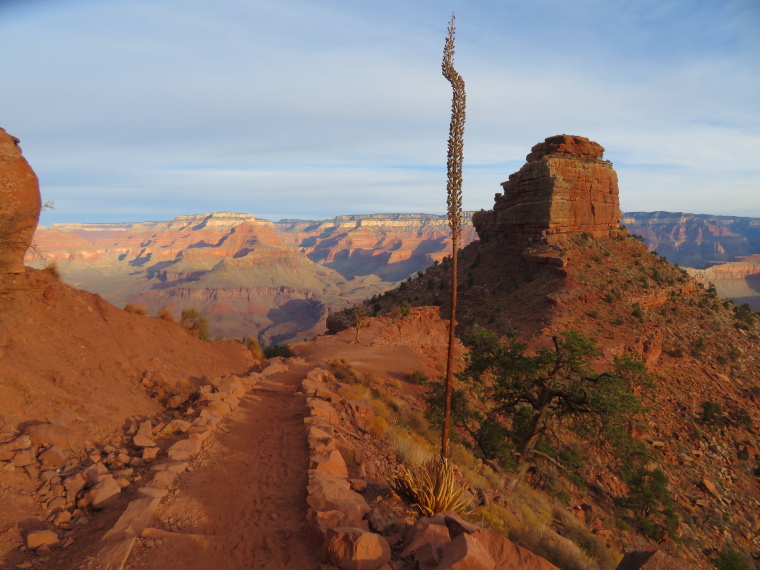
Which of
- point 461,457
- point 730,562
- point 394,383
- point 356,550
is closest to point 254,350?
point 394,383

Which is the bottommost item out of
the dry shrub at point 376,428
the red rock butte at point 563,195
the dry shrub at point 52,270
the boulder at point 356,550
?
the dry shrub at point 376,428

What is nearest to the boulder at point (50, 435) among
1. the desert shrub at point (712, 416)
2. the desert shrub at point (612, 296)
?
the desert shrub at point (712, 416)

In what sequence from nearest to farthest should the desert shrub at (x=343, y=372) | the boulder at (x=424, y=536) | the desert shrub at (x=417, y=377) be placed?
the boulder at (x=424, y=536), the desert shrub at (x=343, y=372), the desert shrub at (x=417, y=377)

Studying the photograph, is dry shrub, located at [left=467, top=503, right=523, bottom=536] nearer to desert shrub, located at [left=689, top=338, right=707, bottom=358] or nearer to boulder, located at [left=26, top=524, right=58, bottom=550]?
boulder, located at [left=26, top=524, right=58, bottom=550]

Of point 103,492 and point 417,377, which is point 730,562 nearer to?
point 417,377

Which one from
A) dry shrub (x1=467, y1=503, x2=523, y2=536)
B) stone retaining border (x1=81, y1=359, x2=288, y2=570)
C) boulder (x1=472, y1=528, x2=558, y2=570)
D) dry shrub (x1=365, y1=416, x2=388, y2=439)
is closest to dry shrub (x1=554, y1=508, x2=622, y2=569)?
dry shrub (x1=467, y1=503, x2=523, y2=536)

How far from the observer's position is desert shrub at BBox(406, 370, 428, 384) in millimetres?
19697

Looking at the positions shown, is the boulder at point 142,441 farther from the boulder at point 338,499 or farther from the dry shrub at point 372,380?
the dry shrub at point 372,380

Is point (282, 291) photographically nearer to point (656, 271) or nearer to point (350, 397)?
point (656, 271)

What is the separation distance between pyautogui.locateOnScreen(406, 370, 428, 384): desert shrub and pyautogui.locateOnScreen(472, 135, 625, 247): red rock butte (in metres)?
25.0

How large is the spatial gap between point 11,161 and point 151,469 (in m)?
9.19

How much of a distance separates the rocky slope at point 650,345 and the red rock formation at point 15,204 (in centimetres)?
1652

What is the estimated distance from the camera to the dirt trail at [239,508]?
4977 mm

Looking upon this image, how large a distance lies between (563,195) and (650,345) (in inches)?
680
